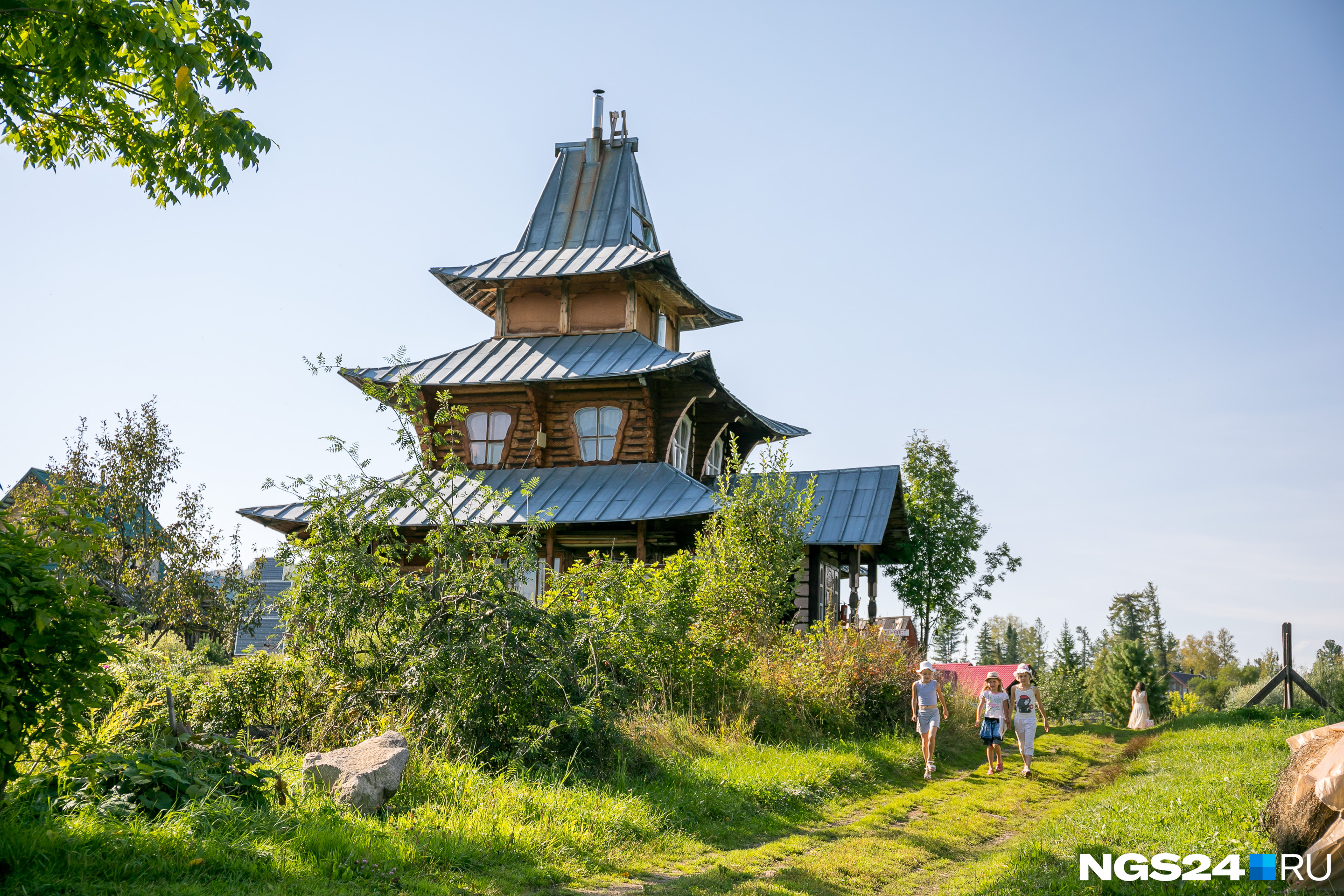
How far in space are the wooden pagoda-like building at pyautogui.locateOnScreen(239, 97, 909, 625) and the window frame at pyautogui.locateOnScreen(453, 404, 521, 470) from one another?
3cm

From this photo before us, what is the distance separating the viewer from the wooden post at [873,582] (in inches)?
998

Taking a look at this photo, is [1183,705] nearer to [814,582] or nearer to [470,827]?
[814,582]

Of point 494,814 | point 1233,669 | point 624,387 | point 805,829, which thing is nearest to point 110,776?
point 494,814

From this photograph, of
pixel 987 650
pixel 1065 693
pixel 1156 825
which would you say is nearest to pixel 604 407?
pixel 1156 825

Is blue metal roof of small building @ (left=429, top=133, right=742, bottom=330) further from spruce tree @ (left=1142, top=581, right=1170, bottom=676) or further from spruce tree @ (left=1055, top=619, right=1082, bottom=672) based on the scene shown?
spruce tree @ (left=1142, top=581, right=1170, bottom=676)

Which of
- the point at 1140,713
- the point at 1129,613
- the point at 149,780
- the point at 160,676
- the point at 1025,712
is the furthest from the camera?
the point at 1129,613

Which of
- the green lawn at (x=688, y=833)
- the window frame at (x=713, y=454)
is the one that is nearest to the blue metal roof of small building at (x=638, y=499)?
the window frame at (x=713, y=454)

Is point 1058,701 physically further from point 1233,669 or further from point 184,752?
point 1233,669

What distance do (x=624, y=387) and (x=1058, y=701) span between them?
18.9m

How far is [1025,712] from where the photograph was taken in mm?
13008

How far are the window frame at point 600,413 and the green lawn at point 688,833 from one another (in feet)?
34.5

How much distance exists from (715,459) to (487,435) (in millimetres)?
6308

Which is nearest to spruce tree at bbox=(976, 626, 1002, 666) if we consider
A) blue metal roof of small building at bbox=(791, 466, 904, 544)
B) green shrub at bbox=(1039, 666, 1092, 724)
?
green shrub at bbox=(1039, 666, 1092, 724)

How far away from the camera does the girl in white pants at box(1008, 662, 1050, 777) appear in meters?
12.7
